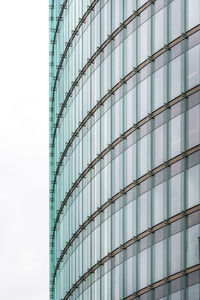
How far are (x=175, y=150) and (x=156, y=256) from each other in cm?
513

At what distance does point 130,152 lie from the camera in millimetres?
58781

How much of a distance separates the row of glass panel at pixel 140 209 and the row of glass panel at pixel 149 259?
504mm

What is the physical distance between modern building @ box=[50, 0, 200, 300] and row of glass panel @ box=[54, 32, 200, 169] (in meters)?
0.06

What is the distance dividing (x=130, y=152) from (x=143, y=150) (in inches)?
71.7

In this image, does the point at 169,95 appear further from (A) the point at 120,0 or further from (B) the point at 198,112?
(A) the point at 120,0

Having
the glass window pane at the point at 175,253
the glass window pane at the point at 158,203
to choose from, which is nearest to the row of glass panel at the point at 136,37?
the glass window pane at the point at 158,203

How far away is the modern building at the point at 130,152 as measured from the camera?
2077 inches

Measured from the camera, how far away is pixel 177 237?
173 ft

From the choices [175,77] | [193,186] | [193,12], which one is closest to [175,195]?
[193,186]

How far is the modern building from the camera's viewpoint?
5275 cm

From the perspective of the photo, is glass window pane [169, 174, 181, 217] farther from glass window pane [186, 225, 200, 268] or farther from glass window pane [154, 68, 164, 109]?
glass window pane [154, 68, 164, 109]

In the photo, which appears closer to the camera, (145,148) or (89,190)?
(145,148)

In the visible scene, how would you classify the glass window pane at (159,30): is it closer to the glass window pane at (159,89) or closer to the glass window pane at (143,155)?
the glass window pane at (159,89)

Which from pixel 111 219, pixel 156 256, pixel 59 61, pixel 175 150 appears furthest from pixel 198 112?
pixel 59 61
